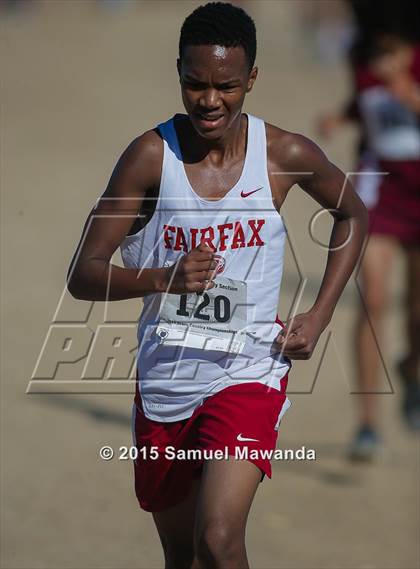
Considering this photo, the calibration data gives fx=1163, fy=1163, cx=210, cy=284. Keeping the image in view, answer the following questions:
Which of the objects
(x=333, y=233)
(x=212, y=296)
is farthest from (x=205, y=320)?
(x=333, y=233)

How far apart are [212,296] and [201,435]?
0.41 m

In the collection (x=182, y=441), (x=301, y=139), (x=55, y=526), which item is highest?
(x=301, y=139)

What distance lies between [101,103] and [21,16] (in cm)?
1606

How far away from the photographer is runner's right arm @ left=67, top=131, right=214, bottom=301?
3258mm

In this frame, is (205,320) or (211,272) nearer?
(211,272)

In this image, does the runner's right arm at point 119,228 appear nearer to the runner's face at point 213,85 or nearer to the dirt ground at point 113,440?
the runner's face at point 213,85

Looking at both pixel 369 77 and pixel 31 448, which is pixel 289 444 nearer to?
pixel 31 448

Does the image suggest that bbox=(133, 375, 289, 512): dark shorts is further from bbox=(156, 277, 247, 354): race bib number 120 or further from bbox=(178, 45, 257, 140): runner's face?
bbox=(178, 45, 257, 140): runner's face

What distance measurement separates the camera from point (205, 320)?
3457 mm

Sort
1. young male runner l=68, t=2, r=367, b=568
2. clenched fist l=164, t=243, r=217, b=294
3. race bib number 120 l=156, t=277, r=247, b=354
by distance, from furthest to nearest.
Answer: race bib number 120 l=156, t=277, r=247, b=354 → young male runner l=68, t=2, r=367, b=568 → clenched fist l=164, t=243, r=217, b=294

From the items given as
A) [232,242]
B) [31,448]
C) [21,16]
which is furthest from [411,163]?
[21,16]

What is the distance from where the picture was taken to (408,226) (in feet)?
19.8

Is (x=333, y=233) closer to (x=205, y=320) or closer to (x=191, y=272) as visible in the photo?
(x=205, y=320)

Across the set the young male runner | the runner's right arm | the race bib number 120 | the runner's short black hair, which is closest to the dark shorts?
the young male runner
